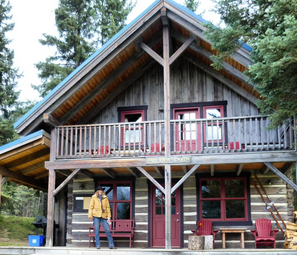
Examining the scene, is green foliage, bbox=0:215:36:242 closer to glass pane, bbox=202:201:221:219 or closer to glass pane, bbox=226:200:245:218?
glass pane, bbox=202:201:221:219

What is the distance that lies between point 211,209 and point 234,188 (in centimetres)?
106

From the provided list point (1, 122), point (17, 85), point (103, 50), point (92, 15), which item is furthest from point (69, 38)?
point (103, 50)

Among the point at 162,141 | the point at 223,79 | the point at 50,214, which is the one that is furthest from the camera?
the point at 162,141

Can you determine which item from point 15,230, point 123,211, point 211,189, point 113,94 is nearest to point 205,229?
point 211,189

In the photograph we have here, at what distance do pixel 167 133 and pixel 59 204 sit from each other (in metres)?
7.67

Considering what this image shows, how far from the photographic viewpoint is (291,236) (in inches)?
491

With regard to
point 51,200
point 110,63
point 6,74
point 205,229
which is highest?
point 6,74

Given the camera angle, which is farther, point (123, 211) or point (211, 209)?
point (123, 211)

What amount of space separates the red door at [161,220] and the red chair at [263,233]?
8.42 ft

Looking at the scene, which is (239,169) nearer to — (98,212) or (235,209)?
(235,209)

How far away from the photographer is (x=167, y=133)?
12961mm

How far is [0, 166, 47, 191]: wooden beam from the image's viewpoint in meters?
14.5

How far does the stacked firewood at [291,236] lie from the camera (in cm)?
1202

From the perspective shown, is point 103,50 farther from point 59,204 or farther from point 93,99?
point 59,204
